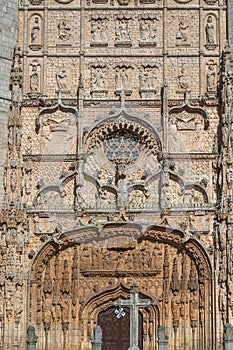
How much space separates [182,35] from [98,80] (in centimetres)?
186

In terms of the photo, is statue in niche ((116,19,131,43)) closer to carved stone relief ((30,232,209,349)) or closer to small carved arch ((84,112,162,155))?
small carved arch ((84,112,162,155))

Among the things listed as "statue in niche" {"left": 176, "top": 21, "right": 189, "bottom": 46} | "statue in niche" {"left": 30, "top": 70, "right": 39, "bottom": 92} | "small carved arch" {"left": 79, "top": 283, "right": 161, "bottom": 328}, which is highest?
"statue in niche" {"left": 176, "top": 21, "right": 189, "bottom": 46}

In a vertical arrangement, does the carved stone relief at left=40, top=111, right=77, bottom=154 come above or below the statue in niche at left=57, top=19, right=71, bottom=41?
below

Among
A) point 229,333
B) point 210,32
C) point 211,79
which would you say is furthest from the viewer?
point 210,32

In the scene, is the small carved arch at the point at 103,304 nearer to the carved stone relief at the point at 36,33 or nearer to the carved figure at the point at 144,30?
the carved figure at the point at 144,30

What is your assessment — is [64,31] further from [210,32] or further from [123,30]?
[210,32]

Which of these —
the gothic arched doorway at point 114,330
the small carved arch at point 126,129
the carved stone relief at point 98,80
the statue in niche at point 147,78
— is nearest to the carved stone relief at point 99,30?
the carved stone relief at point 98,80

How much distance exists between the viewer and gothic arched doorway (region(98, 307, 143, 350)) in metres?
14.8

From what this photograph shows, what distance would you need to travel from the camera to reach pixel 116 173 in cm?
1490

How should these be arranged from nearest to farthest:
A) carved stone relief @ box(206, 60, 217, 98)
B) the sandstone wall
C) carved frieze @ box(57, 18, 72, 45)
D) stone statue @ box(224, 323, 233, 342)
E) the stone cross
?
the stone cross < stone statue @ box(224, 323, 233, 342) < the sandstone wall < carved stone relief @ box(206, 60, 217, 98) < carved frieze @ box(57, 18, 72, 45)

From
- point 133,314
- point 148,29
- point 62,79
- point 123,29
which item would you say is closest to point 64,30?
point 62,79

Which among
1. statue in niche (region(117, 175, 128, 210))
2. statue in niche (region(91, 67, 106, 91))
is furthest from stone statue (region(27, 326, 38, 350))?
statue in niche (region(91, 67, 106, 91))

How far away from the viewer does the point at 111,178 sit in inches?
589

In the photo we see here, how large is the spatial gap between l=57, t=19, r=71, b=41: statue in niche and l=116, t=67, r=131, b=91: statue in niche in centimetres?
120
